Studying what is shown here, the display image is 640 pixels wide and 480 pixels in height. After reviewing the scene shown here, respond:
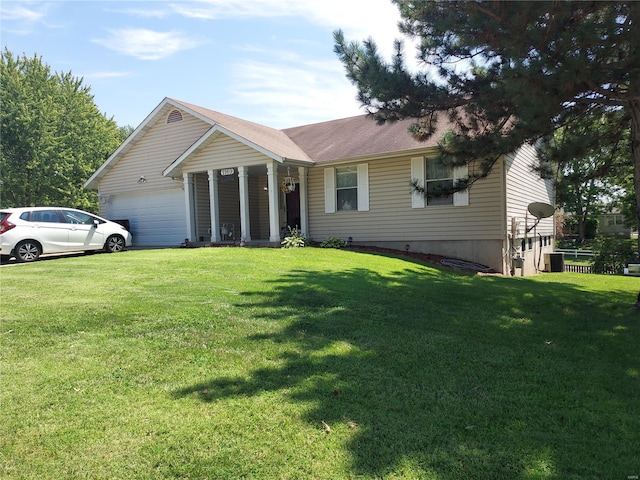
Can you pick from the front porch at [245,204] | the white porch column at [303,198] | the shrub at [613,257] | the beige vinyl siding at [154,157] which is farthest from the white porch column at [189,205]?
the shrub at [613,257]

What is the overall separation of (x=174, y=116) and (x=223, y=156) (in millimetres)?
4179

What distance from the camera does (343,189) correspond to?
1434 centimetres

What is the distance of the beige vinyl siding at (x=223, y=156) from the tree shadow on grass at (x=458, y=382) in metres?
7.75

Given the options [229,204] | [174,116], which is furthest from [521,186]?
[174,116]

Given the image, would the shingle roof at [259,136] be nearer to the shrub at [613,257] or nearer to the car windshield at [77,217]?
the car windshield at [77,217]

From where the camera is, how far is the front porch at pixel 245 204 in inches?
539

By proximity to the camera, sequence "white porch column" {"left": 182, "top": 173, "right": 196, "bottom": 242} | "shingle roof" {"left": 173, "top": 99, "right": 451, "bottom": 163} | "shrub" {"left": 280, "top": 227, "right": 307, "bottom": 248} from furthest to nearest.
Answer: "white porch column" {"left": 182, "top": 173, "right": 196, "bottom": 242} → "shingle roof" {"left": 173, "top": 99, "right": 451, "bottom": 163} → "shrub" {"left": 280, "top": 227, "right": 307, "bottom": 248}

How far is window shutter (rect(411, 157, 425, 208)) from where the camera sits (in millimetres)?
12844

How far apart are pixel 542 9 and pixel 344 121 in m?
12.2

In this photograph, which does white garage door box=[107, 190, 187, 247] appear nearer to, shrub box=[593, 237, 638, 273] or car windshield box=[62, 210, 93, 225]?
car windshield box=[62, 210, 93, 225]

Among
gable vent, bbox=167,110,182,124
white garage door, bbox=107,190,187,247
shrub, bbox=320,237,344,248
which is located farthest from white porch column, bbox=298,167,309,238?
gable vent, bbox=167,110,182,124

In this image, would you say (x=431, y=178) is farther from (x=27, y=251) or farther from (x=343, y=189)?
A: (x=27, y=251)

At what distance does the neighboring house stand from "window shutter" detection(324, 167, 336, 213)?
34 mm

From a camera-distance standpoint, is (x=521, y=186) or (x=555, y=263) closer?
(x=521, y=186)
